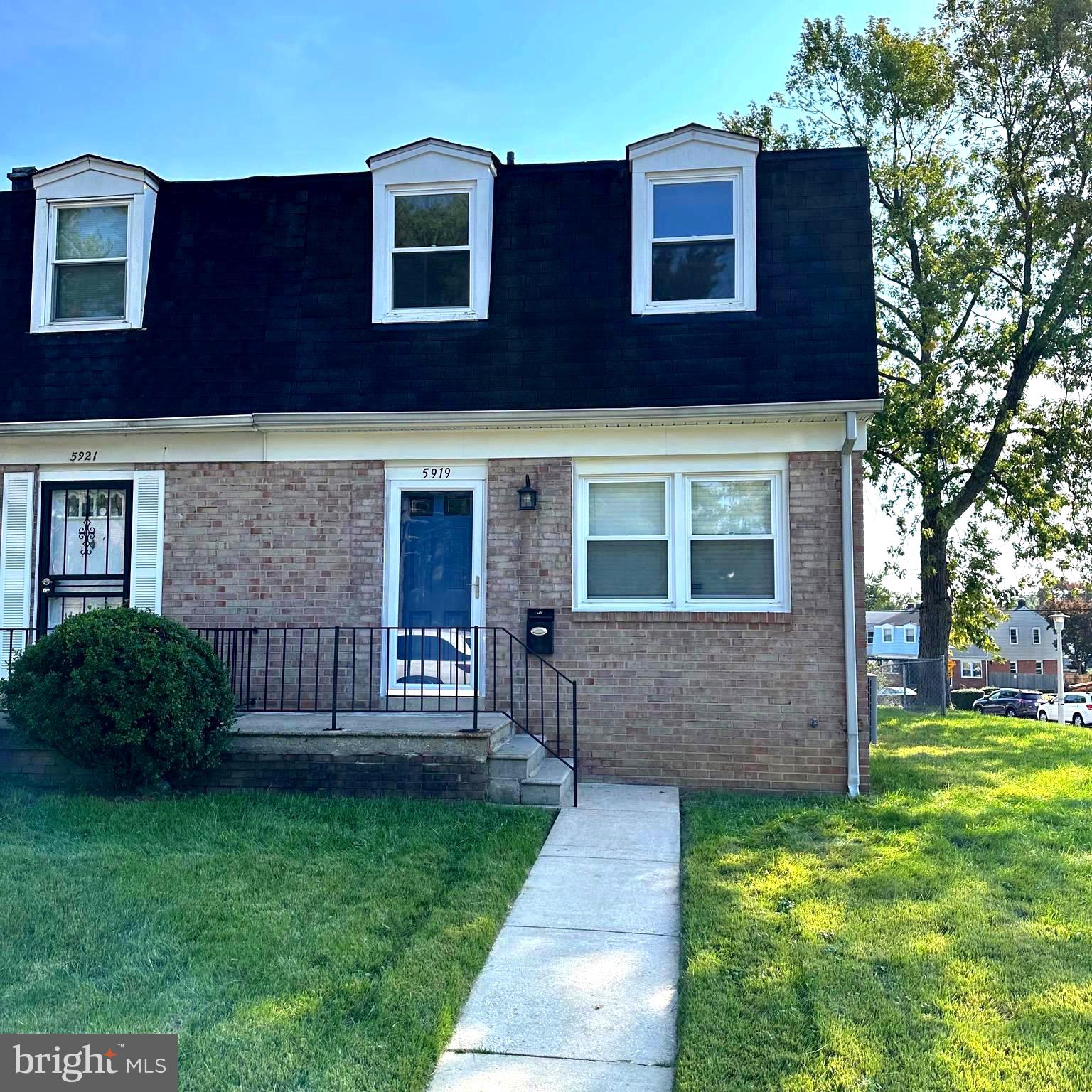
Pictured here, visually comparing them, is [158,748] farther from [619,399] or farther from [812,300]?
[812,300]

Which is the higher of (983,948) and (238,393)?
(238,393)

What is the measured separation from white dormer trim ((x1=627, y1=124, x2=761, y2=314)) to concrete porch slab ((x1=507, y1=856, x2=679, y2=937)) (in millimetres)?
5207

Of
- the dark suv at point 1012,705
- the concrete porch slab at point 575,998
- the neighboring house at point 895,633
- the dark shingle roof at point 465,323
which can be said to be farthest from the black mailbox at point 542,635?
the neighboring house at point 895,633

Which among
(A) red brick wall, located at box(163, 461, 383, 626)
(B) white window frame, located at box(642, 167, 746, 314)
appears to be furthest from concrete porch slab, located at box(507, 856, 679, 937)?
(B) white window frame, located at box(642, 167, 746, 314)

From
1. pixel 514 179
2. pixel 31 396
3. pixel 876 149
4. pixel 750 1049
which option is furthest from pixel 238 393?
pixel 876 149

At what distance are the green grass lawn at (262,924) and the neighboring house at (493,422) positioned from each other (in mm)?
2261

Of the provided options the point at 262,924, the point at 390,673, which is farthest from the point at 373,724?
the point at 262,924

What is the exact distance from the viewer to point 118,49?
968 centimetres

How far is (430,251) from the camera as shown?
968 centimetres

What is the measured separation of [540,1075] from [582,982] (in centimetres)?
87

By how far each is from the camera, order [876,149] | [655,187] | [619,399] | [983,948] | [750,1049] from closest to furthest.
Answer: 1. [750,1049]
2. [983,948]
3. [619,399]
4. [655,187]
5. [876,149]

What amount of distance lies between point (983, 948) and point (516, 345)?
6306 mm

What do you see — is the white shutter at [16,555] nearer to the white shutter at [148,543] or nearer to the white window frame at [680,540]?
the white shutter at [148,543]

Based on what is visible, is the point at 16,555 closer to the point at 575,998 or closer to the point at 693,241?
the point at 693,241
